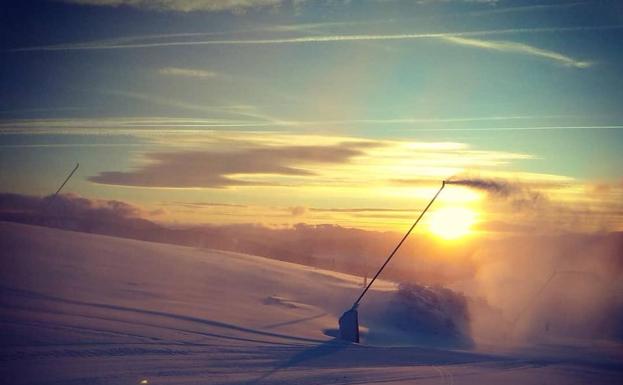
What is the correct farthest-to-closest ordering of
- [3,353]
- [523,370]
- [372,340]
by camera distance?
[372,340]
[523,370]
[3,353]

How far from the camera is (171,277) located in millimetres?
32062

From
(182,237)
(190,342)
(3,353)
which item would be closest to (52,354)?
(3,353)

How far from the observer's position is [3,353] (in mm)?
15055

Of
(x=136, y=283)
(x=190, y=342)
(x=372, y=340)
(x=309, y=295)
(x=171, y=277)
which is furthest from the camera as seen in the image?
(x=309, y=295)

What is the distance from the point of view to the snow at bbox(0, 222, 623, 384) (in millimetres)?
15914

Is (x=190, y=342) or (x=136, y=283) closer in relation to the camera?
(x=190, y=342)

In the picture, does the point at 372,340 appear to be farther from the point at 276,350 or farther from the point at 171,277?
the point at 171,277

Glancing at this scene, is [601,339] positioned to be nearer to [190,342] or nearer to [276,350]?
[276,350]

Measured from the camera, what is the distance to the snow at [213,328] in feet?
52.2

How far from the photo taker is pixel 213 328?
21.8 metres

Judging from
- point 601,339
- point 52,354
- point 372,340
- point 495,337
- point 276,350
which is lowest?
point 601,339

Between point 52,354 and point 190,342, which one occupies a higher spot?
point 52,354

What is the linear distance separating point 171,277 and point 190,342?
536 inches

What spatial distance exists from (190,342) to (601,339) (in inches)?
1123
